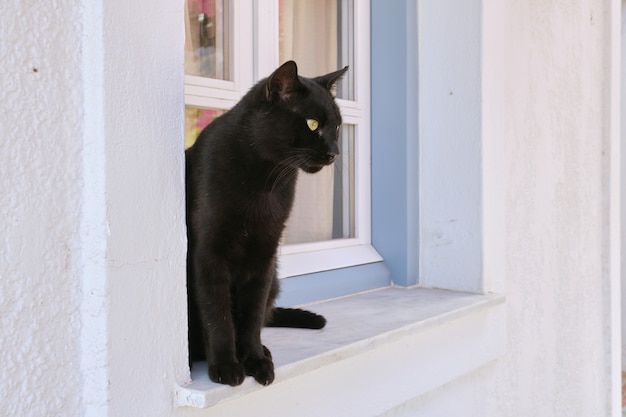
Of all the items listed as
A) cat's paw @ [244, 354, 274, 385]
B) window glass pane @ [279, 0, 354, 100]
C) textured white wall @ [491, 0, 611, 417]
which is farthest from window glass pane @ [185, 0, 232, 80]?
textured white wall @ [491, 0, 611, 417]

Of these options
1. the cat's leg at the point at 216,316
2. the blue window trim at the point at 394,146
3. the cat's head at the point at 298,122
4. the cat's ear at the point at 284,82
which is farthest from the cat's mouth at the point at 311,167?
the blue window trim at the point at 394,146

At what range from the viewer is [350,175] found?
1792 mm

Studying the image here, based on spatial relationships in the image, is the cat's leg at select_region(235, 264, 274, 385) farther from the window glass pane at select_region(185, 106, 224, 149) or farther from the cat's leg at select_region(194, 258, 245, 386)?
the window glass pane at select_region(185, 106, 224, 149)

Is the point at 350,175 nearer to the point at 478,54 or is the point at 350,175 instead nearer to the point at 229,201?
the point at 478,54

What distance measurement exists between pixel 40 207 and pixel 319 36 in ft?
3.85

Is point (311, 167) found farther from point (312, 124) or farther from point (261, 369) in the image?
point (261, 369)

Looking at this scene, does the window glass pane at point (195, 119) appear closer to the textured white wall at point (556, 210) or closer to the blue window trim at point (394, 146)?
the blue window trim at point (394, 146)

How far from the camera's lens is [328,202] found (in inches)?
69.1

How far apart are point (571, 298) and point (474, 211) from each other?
0.86 m

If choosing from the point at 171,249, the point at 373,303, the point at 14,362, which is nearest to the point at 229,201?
the point at 171,249

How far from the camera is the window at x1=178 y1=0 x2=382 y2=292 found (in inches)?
55.0

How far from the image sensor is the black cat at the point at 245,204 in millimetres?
939

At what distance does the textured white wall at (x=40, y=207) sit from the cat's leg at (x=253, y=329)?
0.90 feet

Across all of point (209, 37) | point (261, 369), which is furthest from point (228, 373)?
point (209, 37)
